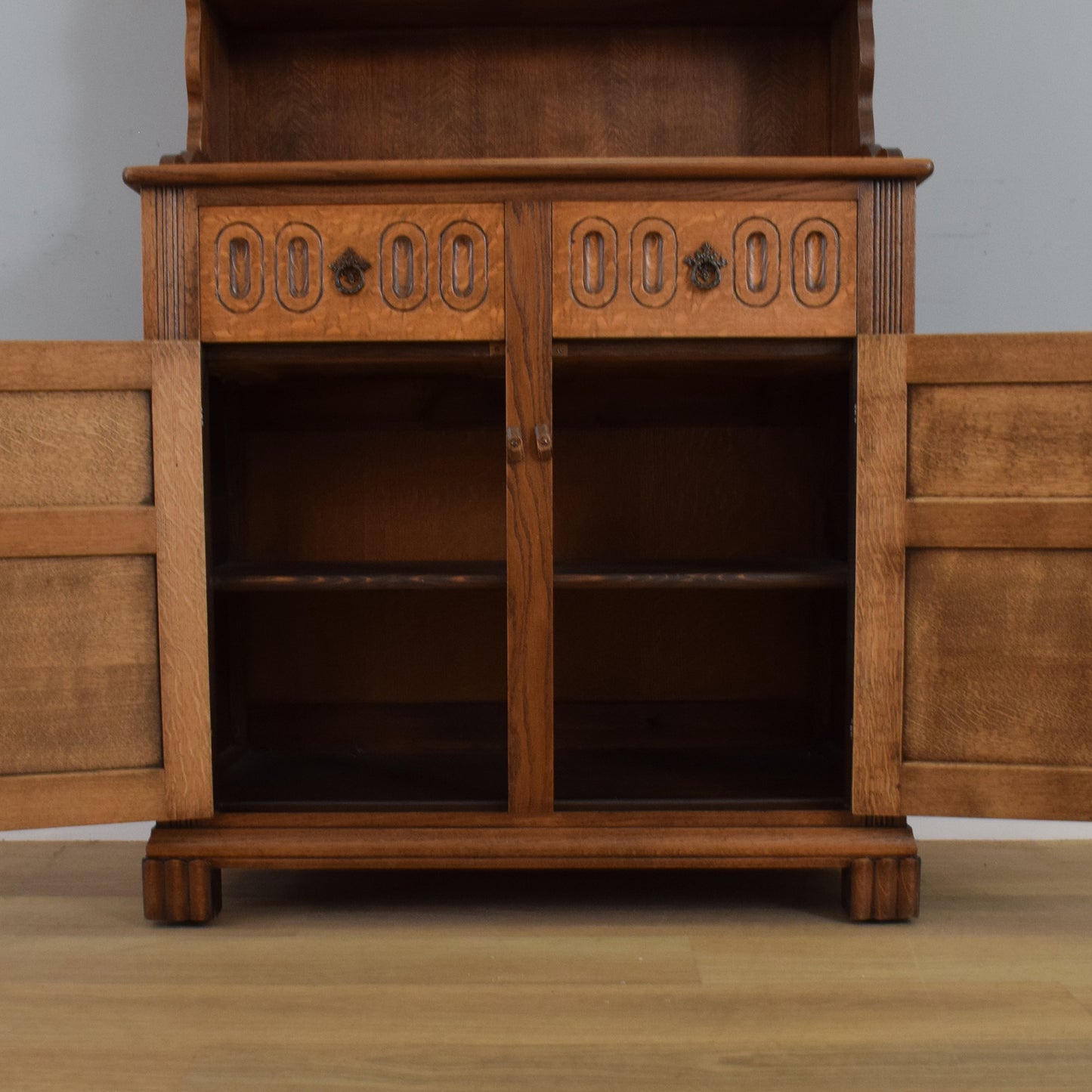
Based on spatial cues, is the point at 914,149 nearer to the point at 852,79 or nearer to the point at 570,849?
the point at 852,79

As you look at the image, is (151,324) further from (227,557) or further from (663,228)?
(663,228)

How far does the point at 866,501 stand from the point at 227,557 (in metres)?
1.11

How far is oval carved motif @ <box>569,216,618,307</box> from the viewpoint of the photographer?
1468 mm

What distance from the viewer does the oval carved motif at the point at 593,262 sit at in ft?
4.82

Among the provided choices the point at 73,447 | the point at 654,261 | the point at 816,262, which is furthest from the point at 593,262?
the point at 73,447

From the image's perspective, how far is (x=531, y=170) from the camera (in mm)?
1453

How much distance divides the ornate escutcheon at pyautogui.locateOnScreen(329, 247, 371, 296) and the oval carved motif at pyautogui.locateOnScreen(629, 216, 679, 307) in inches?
15.0

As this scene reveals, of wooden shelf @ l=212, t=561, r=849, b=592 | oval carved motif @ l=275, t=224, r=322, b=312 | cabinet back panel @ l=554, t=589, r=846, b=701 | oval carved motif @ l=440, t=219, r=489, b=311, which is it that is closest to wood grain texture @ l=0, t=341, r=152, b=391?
oval carved motif @ l=275, t=224, r=322, b=312

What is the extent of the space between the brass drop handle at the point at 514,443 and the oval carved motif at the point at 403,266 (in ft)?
0.75

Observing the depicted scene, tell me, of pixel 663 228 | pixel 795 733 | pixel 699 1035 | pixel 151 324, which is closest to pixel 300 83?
pixel 151 324

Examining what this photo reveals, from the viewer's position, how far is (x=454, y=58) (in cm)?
183

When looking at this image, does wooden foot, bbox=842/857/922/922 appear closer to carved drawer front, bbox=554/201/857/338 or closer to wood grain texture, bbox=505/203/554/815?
wood grain texture, bbox=505/203/554/815

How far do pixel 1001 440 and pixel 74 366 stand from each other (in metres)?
1.30

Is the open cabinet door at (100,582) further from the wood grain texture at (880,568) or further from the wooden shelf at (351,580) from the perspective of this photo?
the wood grain texture at (880,568)
